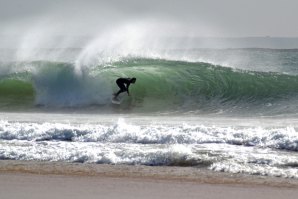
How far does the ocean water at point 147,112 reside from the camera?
9148 mm

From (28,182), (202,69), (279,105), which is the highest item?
(202,69)

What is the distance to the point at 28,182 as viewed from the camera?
750 centimetres

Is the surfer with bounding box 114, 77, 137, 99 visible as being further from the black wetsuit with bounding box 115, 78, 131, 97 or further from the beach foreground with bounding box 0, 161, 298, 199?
the beach foreground with bounding box 0, 161, 298, 199

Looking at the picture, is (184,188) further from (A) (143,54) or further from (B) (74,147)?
(A) (143,54)

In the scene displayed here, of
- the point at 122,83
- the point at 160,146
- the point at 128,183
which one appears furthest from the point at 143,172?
the point at 122,83

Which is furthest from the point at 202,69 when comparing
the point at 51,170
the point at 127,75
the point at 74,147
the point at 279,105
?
the point at 51,170

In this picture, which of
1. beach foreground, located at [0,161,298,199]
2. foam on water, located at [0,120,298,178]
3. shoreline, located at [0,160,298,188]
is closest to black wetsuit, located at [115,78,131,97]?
foam on water, located at [0,120,298,178]

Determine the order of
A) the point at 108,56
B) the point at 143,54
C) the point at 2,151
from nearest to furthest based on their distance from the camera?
the point at 2,151
the point at 108,56
the point at 143,54

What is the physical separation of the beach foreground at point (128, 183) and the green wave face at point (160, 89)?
8160 mm

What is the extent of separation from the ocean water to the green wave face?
1.4 inches

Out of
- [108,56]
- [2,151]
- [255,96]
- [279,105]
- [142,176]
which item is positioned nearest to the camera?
[142,176]

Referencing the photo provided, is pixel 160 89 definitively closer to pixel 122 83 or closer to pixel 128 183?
pixel 122 83

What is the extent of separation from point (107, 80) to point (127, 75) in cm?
192

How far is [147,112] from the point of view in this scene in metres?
16.5
